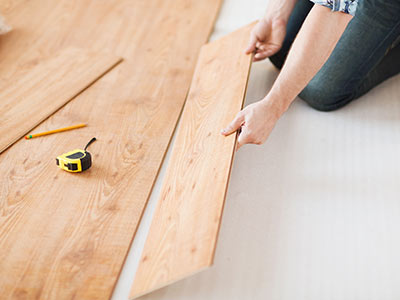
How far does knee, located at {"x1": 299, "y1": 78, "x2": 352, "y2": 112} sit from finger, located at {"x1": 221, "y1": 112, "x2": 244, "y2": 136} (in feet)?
1.96

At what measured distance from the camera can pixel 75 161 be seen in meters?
1.74

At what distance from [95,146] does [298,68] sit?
2.85 feet

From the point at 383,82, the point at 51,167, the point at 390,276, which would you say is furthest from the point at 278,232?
the point at 383,82

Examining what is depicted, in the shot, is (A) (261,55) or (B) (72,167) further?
(A) (261,55)

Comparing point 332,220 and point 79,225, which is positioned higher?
point 79,225

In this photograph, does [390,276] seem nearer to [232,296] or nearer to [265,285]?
[265,285]

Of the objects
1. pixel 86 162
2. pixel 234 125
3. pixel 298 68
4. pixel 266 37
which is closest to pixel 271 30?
pixel 266 37

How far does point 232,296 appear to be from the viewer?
142cm

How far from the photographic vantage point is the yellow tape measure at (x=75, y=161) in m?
1.75

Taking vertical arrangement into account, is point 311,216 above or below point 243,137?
below

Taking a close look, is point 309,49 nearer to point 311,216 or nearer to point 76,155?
point 311,216

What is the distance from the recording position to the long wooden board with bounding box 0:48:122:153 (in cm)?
200

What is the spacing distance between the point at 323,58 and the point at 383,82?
865 mm

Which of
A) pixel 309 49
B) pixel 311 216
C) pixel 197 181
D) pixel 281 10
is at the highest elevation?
pixel 309 49
